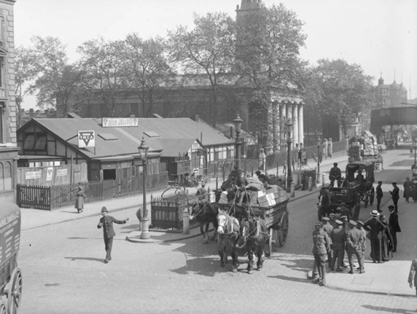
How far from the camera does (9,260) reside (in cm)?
1290

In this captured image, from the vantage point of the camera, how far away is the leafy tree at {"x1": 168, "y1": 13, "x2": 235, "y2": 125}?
65500 mm

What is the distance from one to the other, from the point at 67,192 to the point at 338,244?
66.0 feet

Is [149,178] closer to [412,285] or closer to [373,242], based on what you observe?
[373,242]

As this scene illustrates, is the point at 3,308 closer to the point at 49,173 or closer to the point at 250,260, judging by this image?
the point at 250,260

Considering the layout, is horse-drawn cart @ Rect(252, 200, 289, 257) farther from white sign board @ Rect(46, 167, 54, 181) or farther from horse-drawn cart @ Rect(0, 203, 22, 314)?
white sign board @ Rect(46, 167, 54, 181)

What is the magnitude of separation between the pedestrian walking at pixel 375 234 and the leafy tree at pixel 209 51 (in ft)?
157

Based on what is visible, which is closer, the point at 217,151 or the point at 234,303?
the point at 234,303

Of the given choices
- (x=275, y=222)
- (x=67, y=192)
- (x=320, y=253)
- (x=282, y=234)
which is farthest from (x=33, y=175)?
(x=320, y=253)

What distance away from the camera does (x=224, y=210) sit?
60.3 ft

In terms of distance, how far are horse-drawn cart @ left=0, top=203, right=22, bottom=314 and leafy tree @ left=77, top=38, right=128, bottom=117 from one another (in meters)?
61.5

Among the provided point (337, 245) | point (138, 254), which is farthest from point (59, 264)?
point (337, 245)

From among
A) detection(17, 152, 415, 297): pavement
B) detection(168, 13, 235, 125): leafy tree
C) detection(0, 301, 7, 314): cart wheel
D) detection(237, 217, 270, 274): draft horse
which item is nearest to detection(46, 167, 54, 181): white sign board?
detection(17, 152, 415, 297): pavement

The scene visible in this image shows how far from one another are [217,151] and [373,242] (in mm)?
40171

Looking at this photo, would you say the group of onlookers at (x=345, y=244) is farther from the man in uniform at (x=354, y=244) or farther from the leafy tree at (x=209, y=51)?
the leafy tree at (x=209, y=51)
